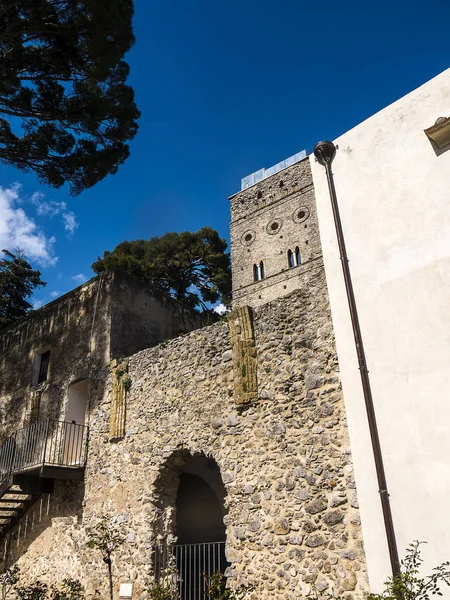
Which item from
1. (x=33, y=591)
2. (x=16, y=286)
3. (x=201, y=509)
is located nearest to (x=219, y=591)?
(x=201, y=509)

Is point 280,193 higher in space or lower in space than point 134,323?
higher

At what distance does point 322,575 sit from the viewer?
6.24 meters

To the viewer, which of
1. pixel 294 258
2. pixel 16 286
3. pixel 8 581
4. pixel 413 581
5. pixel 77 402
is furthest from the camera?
pixel 294 258

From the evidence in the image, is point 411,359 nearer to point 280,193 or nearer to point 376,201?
point 376,201

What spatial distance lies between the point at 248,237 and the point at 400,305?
3111 centimetres

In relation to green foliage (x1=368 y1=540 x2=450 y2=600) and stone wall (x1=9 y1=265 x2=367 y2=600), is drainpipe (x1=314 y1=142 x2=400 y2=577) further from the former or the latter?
stone wall (x1=9 y1=265 x2=367 y2=600)

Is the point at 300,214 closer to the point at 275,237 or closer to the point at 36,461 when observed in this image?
the point at 275,237

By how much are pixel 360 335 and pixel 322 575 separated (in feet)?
10.5

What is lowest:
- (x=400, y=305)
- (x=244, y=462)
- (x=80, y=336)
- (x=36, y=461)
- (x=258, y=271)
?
(x=244, y=462)

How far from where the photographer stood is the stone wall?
6.51 meters

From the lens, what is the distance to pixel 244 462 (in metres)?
7.61

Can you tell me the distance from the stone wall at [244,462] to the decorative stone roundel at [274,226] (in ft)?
87.4

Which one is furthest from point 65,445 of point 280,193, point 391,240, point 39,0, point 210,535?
point 280,193

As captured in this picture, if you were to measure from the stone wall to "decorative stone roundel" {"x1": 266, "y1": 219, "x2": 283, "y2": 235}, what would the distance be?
26.6m
